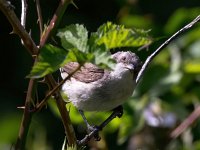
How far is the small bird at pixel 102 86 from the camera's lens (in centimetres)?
261

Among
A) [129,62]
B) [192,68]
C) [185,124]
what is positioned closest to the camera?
[129,62]

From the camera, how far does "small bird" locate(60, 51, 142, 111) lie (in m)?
2.61

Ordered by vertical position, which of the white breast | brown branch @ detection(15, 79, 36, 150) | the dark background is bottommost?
the dark background

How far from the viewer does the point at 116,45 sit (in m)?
1.43

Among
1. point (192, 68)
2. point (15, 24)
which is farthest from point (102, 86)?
point (15, 24)

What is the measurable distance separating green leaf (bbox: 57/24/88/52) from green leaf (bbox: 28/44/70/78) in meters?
0.06

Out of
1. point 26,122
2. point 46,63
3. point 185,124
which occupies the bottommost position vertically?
point 185,124

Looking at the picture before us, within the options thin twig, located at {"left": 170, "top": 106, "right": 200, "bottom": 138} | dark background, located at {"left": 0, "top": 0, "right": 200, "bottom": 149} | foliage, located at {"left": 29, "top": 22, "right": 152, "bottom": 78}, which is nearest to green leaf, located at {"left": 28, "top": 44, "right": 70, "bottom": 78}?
foliage, located at {"left": 29, "top": 22, "right": 152, "bottom": 78}

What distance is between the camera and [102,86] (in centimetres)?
280

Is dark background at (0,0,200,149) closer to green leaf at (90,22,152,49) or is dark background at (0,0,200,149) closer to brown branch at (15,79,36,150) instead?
green leaf at (90,22,152,49)

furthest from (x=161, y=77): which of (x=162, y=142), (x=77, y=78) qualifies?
(x=77, y=78)

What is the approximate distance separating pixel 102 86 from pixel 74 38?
1.41 meters

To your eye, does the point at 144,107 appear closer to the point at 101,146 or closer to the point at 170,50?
the point at 170,50

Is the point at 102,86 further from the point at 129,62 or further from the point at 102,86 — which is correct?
the point at 129,62
